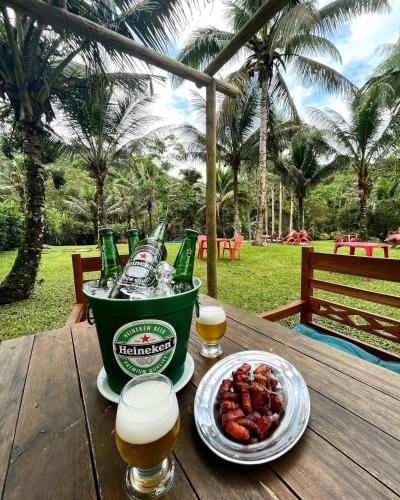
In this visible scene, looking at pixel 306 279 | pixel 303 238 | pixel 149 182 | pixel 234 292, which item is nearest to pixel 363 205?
pixel 303 238

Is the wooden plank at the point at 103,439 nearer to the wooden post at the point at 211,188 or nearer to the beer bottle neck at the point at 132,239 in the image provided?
the beer bottle neck at the point at 132,239

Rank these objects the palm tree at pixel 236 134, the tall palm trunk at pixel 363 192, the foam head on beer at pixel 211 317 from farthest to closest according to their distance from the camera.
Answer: the palm tree at pixel 236 134, the tall palm trunk at pixel 363 192, the foam head on beer at pixel 211 317

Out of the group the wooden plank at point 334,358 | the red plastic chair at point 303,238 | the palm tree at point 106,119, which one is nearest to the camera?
the wooden plank at point 334,358

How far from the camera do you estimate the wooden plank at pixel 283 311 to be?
1473 millimetres

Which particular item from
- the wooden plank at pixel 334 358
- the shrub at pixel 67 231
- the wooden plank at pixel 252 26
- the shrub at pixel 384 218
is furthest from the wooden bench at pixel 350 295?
the shrub at pixel 384 218

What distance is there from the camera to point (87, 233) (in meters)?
13.6

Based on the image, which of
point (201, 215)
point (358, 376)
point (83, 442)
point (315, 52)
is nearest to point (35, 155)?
point (83, 442)

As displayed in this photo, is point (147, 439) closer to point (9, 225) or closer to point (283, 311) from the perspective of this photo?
point (283, 311)

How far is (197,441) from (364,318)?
1403 mm

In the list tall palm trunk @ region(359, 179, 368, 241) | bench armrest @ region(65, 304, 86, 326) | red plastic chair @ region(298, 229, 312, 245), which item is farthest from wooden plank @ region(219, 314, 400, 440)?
red plastic chair @ region(298, 229, 312, 245)

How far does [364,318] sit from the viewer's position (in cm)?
149

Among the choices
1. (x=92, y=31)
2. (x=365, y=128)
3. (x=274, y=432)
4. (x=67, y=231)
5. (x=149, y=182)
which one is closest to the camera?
(x=274, y=432)

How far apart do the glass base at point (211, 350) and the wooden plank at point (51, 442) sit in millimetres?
375

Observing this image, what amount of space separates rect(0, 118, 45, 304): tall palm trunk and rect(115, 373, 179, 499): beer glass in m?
3.52
